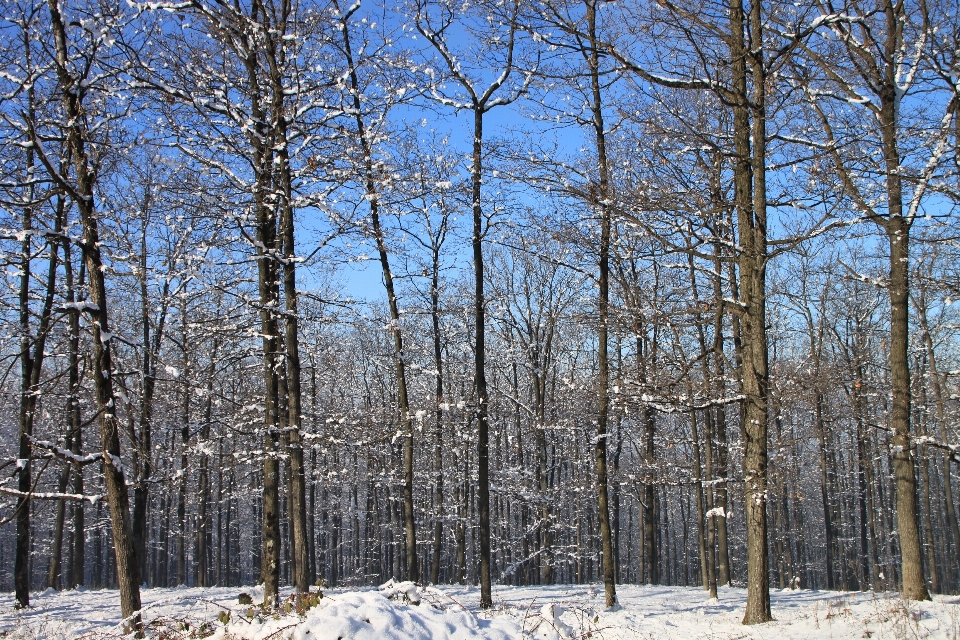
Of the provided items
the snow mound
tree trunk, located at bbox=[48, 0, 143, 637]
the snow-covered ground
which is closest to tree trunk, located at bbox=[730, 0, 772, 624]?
the snow-covered ground

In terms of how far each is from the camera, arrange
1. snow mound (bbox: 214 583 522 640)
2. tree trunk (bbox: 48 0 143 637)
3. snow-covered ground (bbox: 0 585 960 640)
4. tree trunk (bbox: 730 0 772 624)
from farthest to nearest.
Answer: tree trunk (bbox: 730 0 772 624)
tree trunk (bbox: 48 0 143 637)
snow-covered ground (bbox: 0 585 960 640)
snow mound (bbox: 214 583 522 640)

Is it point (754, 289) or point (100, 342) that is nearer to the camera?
point (100, 342)

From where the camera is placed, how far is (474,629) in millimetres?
4820

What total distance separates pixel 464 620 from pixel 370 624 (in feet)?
2.93

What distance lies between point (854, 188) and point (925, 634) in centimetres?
509

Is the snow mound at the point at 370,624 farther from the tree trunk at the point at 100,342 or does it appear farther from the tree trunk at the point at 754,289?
the tree trunk at the point at 754,289

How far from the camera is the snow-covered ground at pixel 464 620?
14.8 ft

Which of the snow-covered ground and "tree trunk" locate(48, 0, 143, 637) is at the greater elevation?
"tree trunk" locate(48, 0, 143, 637)

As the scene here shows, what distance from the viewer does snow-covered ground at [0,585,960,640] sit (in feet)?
14.8

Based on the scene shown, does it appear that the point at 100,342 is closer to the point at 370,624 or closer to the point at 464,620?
the point at 370,624

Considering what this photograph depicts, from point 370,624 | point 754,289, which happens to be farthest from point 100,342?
point 754,289

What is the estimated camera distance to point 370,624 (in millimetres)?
4391

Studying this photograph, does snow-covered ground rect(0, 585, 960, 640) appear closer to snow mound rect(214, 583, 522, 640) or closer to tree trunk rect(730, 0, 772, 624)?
snow mound rect(214, 583, 522, 640)

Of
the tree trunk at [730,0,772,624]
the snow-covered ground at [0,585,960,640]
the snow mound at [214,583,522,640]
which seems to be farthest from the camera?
the tree trunk at [730,0,772,624]
